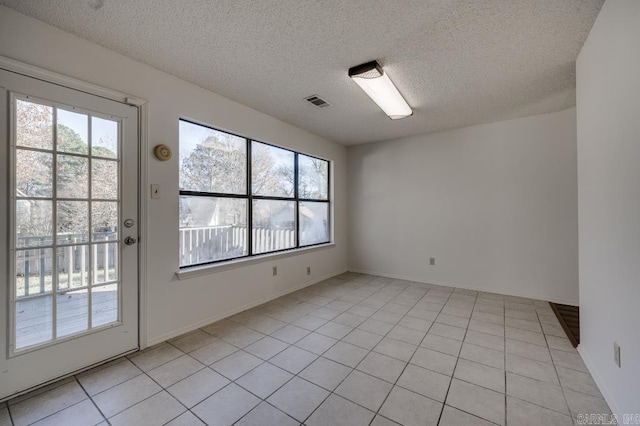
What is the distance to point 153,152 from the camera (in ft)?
7.86

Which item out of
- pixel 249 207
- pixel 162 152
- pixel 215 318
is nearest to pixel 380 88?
pixel 249 207

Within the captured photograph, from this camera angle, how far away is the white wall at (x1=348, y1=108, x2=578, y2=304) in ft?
11.3

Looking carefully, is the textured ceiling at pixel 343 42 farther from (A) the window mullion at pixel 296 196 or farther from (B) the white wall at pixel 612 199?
(A) the window mullion at pixel 296 196

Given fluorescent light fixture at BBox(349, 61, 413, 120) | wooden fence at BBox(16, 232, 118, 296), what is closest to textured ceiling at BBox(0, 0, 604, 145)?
fluorescent light fixture at BBox(349, 61, 413, 120)

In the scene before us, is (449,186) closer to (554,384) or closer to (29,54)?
(554,384)

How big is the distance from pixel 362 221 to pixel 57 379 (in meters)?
4.38

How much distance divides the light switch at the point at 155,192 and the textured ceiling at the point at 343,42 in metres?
1.11

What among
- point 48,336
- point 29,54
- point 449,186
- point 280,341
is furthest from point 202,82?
point 449,186

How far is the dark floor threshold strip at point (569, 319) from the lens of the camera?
97.5 inches

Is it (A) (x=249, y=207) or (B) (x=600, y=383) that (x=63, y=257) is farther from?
(B) (x=600, y=383)

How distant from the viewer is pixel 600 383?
1.76 m

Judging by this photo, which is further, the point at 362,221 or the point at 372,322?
the point at 362,221

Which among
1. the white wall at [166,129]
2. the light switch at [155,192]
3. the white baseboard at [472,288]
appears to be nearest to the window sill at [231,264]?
the white wall at [166,129]

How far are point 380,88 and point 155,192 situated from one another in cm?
244
